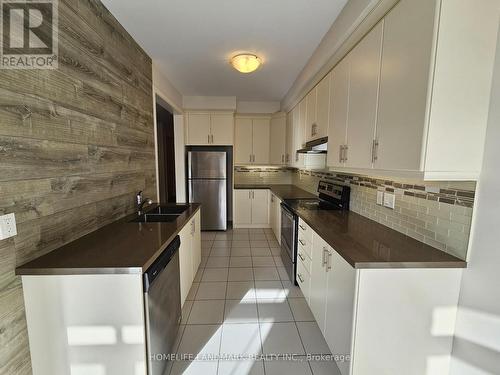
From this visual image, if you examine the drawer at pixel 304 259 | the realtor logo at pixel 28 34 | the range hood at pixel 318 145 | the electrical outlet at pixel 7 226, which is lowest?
the drawer at pixel 304 259

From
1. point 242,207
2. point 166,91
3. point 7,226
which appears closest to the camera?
point 7,226

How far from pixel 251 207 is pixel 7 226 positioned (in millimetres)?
3856

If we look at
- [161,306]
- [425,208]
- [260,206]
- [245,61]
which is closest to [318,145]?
[245,61]

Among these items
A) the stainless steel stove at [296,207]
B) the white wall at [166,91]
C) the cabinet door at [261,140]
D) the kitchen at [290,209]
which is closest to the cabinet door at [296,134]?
the stainless steel stove at [296,207]

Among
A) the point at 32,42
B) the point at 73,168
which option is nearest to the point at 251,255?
the point at 73,168

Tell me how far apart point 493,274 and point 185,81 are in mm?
3808

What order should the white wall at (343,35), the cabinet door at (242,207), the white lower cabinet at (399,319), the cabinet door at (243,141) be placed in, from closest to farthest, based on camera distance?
the white lower cabinet at (399,319) < the white wall at (343,35) < the cabinet door at (242,207) < the cabinet door at (243,141)

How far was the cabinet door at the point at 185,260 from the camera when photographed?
6.78ft

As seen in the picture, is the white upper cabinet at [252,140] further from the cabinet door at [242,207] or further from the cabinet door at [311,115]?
the cabinet door at [311,115]

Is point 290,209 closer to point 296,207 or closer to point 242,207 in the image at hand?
point 296,207

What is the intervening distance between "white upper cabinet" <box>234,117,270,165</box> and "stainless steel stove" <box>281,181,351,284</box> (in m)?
1.96

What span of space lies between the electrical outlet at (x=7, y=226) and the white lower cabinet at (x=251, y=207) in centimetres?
367

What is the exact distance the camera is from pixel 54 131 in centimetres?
136

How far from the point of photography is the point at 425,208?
59.8 inches
